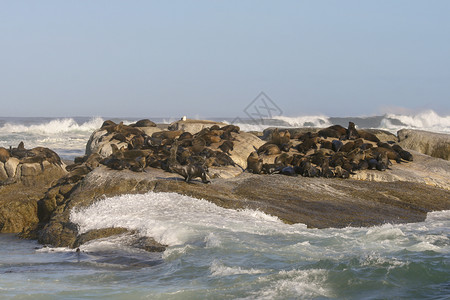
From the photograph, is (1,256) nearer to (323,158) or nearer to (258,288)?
(258,288)

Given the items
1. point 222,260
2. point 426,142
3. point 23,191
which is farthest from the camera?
point 426,142

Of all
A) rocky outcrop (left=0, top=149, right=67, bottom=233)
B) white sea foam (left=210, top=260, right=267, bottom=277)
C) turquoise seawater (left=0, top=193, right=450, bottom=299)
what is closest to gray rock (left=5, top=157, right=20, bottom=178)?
rocky outcrop (left=0, top=149, right=67, bottom=233)

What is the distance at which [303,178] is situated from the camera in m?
13.9

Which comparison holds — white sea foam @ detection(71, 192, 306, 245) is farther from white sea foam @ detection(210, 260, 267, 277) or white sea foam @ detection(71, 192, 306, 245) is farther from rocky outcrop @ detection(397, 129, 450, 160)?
rocky outcrop @ detection(397, 129, 450, 160)

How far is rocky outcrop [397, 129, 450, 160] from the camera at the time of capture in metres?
19.3

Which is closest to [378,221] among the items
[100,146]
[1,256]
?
[1,256]

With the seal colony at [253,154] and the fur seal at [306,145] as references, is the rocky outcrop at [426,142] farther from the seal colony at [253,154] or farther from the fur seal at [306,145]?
the fur seal at [306,145]

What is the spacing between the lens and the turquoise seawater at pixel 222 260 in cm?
712

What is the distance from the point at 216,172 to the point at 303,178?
2010 millimetres

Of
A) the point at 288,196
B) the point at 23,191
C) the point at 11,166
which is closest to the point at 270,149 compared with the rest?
the point at 288,196

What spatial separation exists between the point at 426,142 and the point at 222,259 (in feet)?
43.1

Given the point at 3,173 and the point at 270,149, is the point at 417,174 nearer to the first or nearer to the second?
the point at 270,149

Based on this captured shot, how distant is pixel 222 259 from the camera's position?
8.40 metres

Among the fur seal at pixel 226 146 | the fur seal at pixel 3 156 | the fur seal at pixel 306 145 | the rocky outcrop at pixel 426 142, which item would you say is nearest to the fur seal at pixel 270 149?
the fur seal at pixel 306 145
